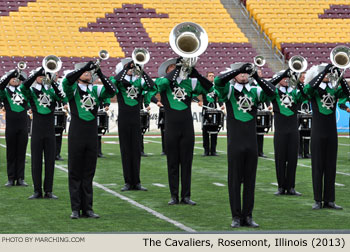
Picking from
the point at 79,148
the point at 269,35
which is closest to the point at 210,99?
the point at 79,148

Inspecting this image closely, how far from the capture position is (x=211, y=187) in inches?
424

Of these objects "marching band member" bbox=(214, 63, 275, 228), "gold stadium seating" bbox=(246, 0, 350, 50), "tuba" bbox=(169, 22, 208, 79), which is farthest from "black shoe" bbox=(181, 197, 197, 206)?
"gold stadium seating" bbox=(246, 0, 350, 50)

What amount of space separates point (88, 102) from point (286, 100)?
3.11 metres

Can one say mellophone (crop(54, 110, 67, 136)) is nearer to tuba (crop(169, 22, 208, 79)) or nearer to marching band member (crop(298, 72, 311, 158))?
marching band member (crop(298, 72, 311, 158))

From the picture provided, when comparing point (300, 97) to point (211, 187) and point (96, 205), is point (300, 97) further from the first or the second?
point (96, 205)

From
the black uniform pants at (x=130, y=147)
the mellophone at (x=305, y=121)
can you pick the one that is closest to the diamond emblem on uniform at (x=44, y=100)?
the black uniform pants at (x=130, y=147)

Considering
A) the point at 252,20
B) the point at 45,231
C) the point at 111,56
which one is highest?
the point at 252,20

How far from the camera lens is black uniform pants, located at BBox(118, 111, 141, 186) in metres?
10.2

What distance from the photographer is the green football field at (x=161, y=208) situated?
7367mm

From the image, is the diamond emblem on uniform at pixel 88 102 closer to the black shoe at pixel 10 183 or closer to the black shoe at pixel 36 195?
the black shoe at pixel 36 195

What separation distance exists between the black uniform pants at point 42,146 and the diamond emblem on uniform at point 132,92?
1266mm

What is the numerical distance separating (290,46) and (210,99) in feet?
49.7

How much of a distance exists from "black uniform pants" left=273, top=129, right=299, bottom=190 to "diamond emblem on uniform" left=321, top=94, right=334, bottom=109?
A: 1309 mm

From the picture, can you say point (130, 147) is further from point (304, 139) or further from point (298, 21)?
point (298, 21)
